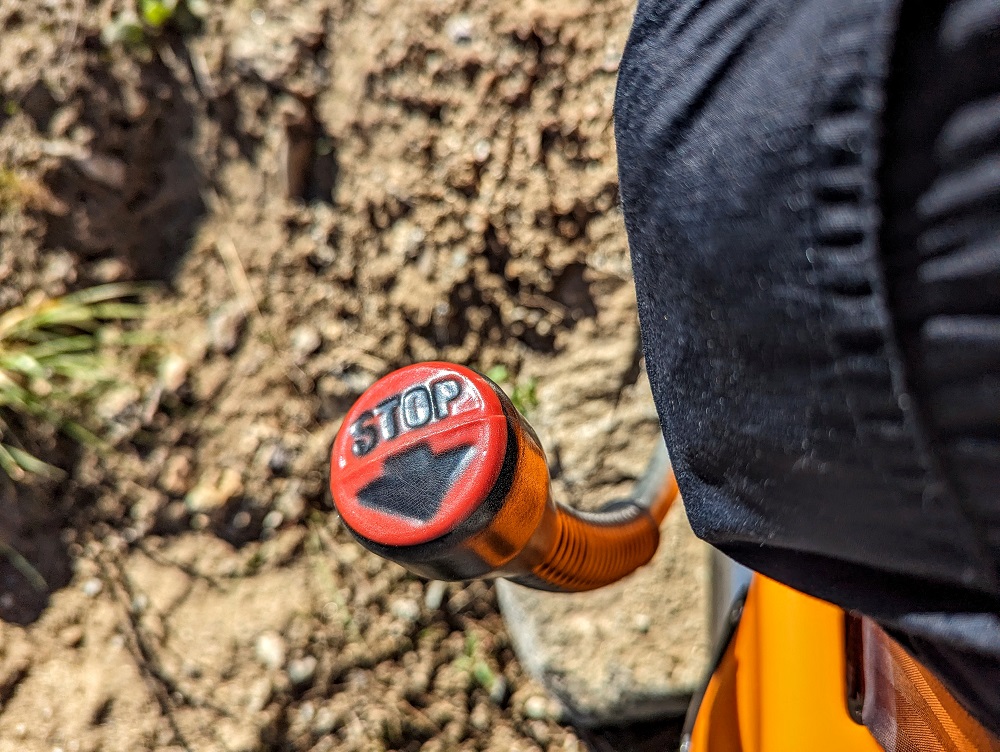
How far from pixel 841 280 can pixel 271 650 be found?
5.96 ft

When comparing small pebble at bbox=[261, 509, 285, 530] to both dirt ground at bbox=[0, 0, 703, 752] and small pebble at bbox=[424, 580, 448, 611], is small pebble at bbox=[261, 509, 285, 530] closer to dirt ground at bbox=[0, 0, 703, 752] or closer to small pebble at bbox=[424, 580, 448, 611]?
dirt ground at bbox=[0, 0, 703, 752]

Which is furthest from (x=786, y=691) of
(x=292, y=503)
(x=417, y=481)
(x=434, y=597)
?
(x=292, y=503)

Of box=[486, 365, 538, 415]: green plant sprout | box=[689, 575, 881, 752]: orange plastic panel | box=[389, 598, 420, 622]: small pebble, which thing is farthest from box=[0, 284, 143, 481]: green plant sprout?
box=[689, 575, 881, 752]: orange plastic panel

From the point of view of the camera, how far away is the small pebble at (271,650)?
77.1 inches

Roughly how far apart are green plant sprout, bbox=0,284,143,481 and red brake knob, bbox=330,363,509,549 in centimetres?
149

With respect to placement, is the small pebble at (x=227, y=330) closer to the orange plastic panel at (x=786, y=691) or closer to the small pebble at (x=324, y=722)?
the small pebble at (x=324, y=722)

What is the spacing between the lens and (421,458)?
900 mm

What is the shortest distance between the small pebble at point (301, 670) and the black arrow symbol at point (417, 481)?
123cm

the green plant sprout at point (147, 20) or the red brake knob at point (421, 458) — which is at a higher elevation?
the green plant sprout at point (147, 20)

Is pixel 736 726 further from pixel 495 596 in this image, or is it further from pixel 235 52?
pixel 235 52

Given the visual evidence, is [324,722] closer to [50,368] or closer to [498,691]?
[498,691]

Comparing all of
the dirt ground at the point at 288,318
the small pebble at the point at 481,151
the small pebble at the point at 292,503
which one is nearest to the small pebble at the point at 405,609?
the dirt ground at the point at 288,318

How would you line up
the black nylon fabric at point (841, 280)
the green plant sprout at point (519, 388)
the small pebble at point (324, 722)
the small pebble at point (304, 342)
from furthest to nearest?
the small pebble at point (304, 342) → the green plant sprout at point (519, 388) → the small pebble at point (324, 722) → the black nylon fabric at point (841, 280)

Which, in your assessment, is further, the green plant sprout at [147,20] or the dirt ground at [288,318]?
the green plant sprout at [147,20]
